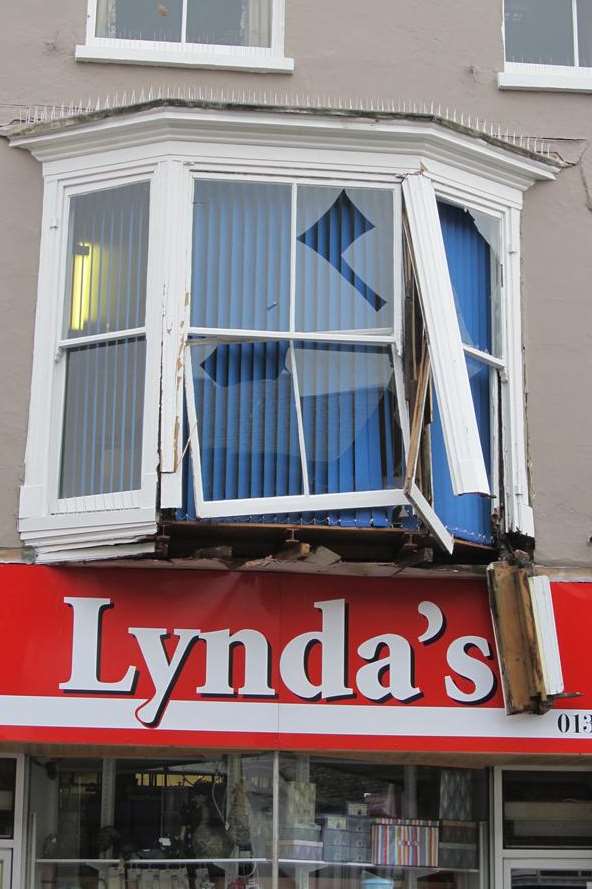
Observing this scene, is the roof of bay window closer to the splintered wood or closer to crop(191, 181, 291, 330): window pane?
crop(191, 181, 291, 330): window pane

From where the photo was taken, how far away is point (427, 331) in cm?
915

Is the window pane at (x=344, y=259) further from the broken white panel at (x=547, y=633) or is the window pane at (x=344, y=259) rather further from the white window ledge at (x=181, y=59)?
the broken white panel at (x=547, y=633)

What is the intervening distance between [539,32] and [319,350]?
3.15 m

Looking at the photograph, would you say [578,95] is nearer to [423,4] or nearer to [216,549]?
[423,4]

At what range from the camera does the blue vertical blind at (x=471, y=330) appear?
9602mm

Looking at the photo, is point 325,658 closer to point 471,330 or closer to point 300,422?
point 300,422

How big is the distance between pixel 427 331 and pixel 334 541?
1.42 metres

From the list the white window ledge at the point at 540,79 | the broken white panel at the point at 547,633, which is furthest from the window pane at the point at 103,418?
the white window ledge at the point at 540,79

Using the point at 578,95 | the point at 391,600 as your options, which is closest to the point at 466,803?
the point at 391,600

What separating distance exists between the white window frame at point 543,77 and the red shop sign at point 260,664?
3536 mm

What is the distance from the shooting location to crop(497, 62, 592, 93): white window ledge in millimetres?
10484

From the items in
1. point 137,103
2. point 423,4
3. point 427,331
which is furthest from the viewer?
point 423,4

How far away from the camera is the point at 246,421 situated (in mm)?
9461

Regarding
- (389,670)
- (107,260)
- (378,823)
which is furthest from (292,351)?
(378,823)
